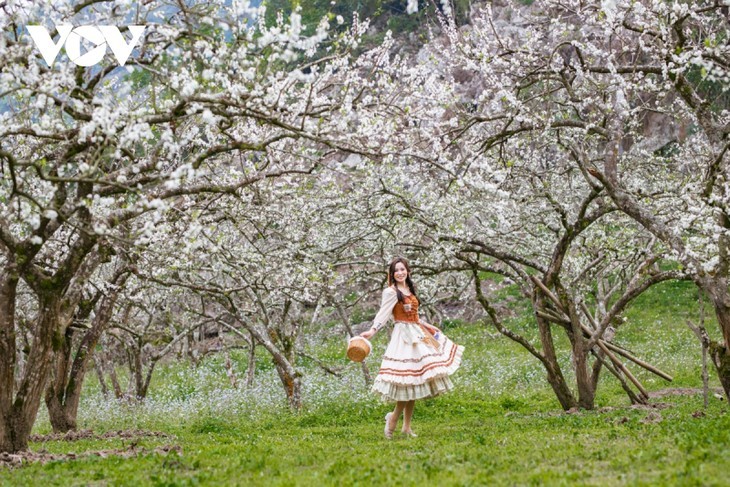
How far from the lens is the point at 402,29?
167 feet

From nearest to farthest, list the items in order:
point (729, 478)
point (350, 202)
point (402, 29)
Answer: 1. point (729, 478)
2. point (350, 202)
3. point (402, 29)

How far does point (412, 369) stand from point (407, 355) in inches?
9.3

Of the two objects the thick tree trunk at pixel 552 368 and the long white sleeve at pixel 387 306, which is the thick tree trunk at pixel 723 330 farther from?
the long white sleeve at pixel 387 306

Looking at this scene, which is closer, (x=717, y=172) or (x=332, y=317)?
(x=717, y=172)

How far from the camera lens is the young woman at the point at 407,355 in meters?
12.1

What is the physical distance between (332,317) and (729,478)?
3246 cm

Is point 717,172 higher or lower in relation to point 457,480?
higher

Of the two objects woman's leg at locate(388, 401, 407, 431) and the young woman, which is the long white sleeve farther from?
woman's leg at locate(388, 401, 407, 431)

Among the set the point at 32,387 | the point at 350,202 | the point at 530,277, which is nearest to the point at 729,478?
the point at 530,277

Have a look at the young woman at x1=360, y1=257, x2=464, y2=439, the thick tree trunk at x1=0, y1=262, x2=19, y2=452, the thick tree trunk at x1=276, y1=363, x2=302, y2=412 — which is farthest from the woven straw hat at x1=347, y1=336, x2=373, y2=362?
the thick tree trunk at x1=276, y1=363, x2=302, y2=412

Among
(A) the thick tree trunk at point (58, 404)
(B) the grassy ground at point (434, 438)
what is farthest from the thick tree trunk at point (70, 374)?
(B) the grassy ground at point (434, 438)

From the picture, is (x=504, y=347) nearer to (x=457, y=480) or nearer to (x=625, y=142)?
(x=625, y=142)

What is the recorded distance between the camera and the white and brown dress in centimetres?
1208

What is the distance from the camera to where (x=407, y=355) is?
12.3m
